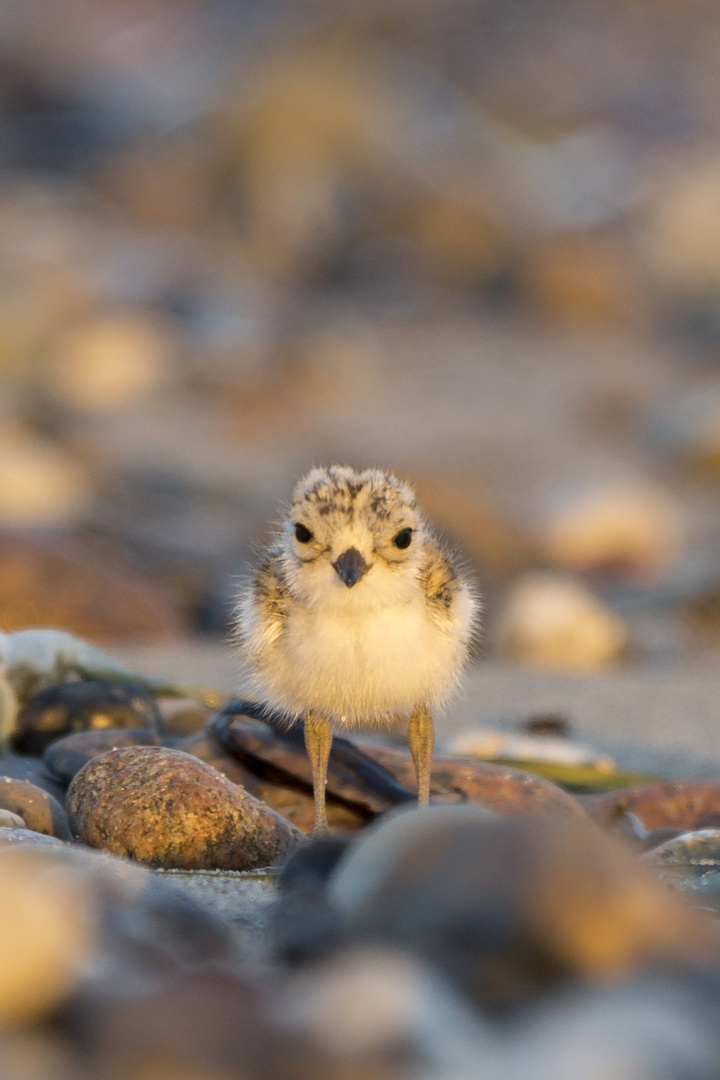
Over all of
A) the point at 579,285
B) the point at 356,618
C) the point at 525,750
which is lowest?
the point at 525,750

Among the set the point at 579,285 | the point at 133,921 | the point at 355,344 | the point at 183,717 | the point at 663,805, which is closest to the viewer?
the point at 133,921

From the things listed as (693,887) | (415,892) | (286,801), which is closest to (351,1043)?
(415,892)

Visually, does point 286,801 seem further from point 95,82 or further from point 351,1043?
point 95,82

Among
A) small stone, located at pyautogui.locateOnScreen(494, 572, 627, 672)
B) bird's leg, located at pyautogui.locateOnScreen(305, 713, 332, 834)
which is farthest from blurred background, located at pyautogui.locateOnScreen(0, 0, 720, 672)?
bird's leg, located at pyautogui.locateOnScreen(305, 713, 332, 834)

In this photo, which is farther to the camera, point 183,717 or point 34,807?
point 183,717

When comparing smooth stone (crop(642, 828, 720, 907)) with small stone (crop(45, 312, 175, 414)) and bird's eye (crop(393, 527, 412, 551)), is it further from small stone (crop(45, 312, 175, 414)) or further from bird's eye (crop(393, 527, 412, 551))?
small stone (crop(45, 312, 175, 414))

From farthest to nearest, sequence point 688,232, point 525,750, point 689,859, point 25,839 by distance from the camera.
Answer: point 688,232 → point 525,750 → point 689,859 → point 25,839

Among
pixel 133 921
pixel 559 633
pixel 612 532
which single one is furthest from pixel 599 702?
pixel 133 921

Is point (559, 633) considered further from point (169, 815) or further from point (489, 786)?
point (169, 815)
